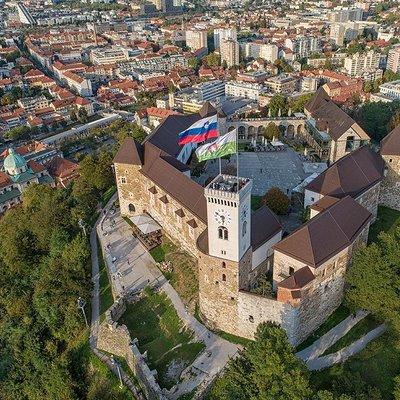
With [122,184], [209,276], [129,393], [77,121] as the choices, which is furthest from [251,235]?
[77,121]

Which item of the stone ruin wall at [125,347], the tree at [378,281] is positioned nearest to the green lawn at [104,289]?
the stone ruin wall at [125,347]

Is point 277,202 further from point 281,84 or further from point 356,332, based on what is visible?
point 281,84

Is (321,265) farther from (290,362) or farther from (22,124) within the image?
(22,124)

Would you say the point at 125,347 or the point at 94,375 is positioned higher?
the point at 125,347

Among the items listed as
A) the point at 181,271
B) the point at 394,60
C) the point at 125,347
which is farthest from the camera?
the point at 394,60

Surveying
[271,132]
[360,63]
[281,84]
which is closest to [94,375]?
[271,132]

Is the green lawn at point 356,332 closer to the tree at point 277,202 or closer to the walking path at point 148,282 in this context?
the walking path at point 148,282
